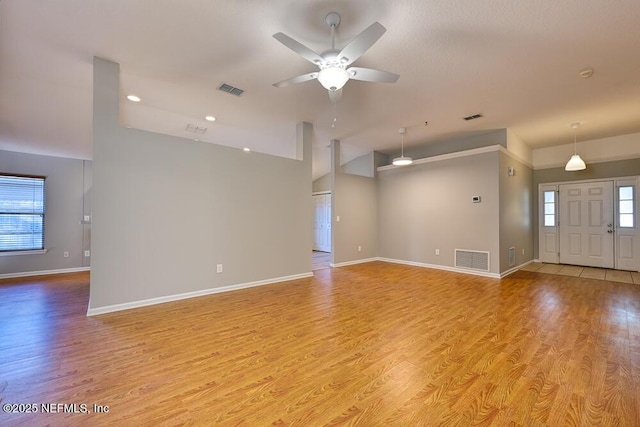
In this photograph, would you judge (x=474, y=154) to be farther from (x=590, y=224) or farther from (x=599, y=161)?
(x=590, y=224)

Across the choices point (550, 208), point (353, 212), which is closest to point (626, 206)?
point (550, 208)

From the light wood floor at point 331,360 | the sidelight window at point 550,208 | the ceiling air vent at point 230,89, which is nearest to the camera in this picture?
the light wood floor at point 331,360

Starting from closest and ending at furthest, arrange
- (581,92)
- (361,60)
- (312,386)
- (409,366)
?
(312,386) → (409,366) → (361,60) → (581,92)

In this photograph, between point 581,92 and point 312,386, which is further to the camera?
point 581,92

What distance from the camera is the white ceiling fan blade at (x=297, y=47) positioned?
218 cm

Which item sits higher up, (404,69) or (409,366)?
(404,69)

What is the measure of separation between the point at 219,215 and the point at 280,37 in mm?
2813

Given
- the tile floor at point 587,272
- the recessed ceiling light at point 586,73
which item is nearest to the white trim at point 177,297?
the recessed ceiling light at point 586,73

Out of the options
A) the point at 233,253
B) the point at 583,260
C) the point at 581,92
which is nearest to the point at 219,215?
the point at 233,253

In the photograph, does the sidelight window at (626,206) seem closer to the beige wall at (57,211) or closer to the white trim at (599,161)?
the white trim at (599,161)

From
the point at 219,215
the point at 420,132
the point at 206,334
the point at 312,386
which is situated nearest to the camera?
the point at 312,386

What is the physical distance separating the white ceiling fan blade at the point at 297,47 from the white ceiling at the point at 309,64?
1.25 feet

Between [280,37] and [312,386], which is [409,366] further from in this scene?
[280,37]

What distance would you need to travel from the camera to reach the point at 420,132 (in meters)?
5.79
